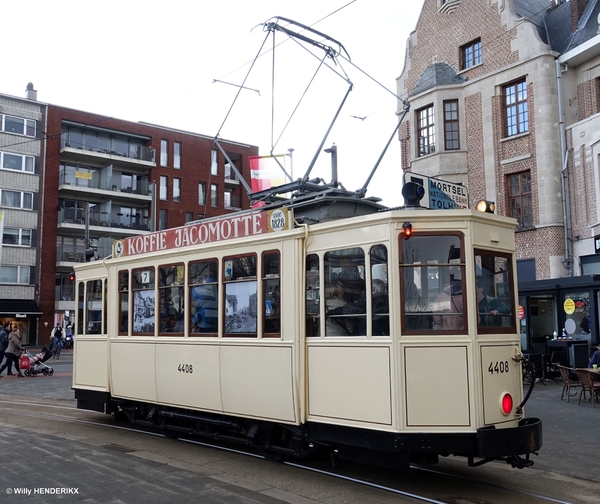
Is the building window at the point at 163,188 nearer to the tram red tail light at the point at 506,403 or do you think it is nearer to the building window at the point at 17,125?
the building window at the point at 17,125

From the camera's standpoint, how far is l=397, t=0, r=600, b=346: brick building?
20.6 m

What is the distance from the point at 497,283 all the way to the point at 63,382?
1525 centimetres

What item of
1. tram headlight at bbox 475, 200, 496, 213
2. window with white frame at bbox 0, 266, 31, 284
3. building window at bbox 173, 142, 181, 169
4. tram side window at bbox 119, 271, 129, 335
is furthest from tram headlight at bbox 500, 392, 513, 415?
building window at bbox 173, 142, 181, 169

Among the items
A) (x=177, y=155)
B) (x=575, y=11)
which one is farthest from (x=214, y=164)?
(x=575, y=11)

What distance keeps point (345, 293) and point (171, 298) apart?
324 cm

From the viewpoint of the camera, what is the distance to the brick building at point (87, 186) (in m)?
42.2

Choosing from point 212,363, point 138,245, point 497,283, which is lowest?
point 212,363

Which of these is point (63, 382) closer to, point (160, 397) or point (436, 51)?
point (160, 397)

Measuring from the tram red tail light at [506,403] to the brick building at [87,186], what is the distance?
32524 mm

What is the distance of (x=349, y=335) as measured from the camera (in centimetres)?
698

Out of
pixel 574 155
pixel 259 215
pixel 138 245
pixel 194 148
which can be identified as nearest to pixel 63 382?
pixel 138 245

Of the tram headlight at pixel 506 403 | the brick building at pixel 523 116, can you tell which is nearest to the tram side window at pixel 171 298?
the tram headlight at pixel 506 403

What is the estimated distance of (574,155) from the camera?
20.9m

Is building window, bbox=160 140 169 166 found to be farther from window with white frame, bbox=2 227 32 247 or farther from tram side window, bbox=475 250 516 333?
tram side window, bbox=475 250 516 333
